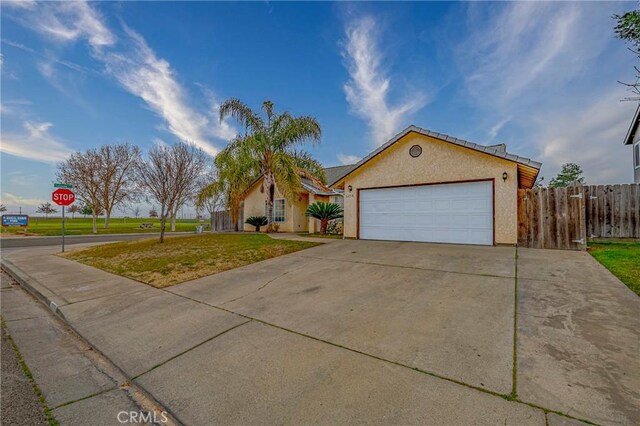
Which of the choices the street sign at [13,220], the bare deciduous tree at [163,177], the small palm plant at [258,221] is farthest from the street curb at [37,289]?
the street sign at [13,220]

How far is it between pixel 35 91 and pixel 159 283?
1137 centimetres

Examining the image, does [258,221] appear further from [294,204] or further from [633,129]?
[633,129]

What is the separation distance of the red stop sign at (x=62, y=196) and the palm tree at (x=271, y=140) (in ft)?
21.9

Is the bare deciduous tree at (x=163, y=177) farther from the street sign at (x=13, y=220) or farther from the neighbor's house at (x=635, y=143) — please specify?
the neighbor's house at (x=635, y=143)

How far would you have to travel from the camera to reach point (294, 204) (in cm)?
1546

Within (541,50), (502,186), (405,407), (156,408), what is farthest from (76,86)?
(541,50)

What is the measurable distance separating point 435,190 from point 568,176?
22181 mm

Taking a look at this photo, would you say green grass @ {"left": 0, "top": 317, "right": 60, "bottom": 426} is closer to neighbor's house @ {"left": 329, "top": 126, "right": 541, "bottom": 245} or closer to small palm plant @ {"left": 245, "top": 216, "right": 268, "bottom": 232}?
neighbor's house @ {"left": 329, "top": 126, "right": 541, "bottom": 245}

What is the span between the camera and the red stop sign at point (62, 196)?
1117cm

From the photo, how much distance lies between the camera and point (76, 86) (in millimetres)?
10992

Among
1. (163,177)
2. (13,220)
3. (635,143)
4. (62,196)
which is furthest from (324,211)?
(13,220)

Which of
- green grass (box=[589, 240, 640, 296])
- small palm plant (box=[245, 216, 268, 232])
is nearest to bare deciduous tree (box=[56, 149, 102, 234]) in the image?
small palm plant (box=[245, 216, 268, 232])

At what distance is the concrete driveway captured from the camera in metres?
1.88

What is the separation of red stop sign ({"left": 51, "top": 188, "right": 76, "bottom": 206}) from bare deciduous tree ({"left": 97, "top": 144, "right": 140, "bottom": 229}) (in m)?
15.3
